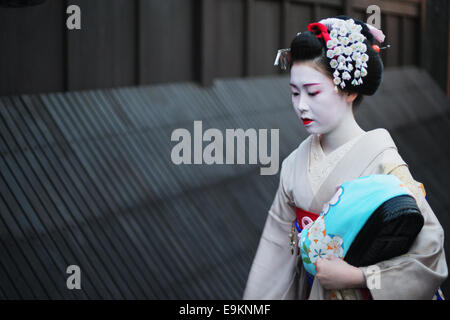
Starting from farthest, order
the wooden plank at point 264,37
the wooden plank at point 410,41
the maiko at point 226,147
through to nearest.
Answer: the wooden plank at point 410,41, the wooden plank at point 264,37, the maiko at point 226,147

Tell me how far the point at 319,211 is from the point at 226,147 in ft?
14.8

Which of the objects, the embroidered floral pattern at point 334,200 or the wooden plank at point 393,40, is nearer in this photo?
the embroidered floral pattern at point 334,200

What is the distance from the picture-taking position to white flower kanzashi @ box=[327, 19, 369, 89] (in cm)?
247

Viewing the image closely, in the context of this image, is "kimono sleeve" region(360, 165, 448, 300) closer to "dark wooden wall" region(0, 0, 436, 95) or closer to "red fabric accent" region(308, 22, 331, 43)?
"red fabric accent" region(308, 22, 331, 43)

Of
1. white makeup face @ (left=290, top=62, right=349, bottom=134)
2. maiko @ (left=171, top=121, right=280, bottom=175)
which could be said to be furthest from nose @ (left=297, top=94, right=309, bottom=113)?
maiko @ (left=171, top=121, right=280, bottom=175)

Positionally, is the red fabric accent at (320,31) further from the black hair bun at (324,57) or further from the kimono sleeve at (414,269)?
the kimono sleeve at (414,269)

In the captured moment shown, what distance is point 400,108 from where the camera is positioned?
39.8 feet

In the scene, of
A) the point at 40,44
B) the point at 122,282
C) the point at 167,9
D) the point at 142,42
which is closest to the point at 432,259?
the point at 122,282

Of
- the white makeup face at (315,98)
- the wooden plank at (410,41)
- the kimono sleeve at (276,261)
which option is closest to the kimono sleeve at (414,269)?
the white makeup face at (315,98)

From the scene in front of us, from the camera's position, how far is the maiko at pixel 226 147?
6.56 meters

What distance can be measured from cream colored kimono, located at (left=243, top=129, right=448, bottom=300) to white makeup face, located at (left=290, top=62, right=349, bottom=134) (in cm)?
15

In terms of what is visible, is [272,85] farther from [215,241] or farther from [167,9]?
[215,241]

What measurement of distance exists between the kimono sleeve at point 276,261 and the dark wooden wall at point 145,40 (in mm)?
3275

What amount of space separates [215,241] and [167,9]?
117 inches
